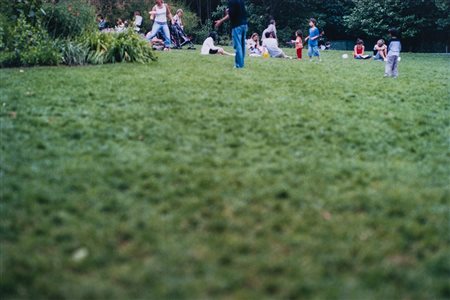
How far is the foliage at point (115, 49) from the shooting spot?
11.1 meters

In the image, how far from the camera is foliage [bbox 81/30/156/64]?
1108 cm

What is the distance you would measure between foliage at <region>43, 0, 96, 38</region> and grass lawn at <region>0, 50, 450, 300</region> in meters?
4.43

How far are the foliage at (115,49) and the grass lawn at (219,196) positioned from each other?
10.6 feet

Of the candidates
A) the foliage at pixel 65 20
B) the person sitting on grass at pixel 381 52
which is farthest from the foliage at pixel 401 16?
the foliage at pixel 65 20

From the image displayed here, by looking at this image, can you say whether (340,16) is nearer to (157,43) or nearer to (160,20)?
(157,43)

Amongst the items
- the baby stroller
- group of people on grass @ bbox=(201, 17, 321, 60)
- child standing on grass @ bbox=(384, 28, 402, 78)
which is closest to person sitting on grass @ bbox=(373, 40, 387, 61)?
group of people on grass @ bbox=(201, 17, 321, 60)

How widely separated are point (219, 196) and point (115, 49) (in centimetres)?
803

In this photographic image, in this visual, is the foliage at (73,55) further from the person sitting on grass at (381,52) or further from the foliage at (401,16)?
the foliage at (401,16)

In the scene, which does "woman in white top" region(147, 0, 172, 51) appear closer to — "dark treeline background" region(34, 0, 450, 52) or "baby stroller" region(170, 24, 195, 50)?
"baby stroller" region(170, 24, 195, 50)

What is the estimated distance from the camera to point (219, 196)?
4.24 meters

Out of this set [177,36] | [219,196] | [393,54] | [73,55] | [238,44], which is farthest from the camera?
[177,36]

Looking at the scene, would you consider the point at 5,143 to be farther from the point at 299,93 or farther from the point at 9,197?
the point at 299,93

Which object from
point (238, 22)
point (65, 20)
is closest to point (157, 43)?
point (65, 20)

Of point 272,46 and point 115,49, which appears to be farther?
point 272,46
